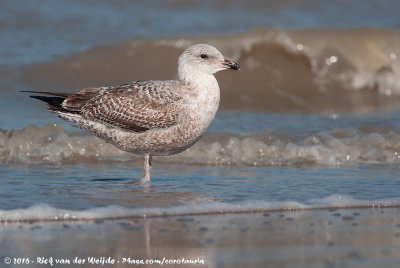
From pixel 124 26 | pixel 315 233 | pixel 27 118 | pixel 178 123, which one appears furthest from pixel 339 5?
pixel 315 233

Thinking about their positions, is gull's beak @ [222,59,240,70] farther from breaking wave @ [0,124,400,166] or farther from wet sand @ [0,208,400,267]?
wet sand @ [0,208,400,267]

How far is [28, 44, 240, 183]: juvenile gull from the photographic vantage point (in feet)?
26.8

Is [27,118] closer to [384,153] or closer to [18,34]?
[18,34]

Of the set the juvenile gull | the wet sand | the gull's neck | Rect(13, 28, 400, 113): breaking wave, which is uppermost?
Rect(13, 28, 400, 113): breaking wave

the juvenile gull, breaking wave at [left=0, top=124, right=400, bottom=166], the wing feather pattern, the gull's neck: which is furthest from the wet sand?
breaking wave at [left=0, top=124, right=400, bottom=166]

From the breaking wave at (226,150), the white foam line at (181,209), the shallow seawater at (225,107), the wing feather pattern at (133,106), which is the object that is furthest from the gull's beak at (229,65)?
the breaking wave at (226,150)

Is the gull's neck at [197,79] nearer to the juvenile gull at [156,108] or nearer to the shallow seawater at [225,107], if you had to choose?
the juvenile gull at [156,108]

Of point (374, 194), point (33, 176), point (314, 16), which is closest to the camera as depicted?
point (374, 194)

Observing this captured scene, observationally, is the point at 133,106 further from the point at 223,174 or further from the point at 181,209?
the point at 181,209

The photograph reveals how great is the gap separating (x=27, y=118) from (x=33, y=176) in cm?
313

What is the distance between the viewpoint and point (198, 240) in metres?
6.13

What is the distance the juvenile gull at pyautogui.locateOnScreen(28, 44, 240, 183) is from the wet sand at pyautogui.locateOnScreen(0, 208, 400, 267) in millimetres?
1451

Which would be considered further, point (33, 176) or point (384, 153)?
point (384, 153)

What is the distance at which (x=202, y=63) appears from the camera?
27.7 feet
